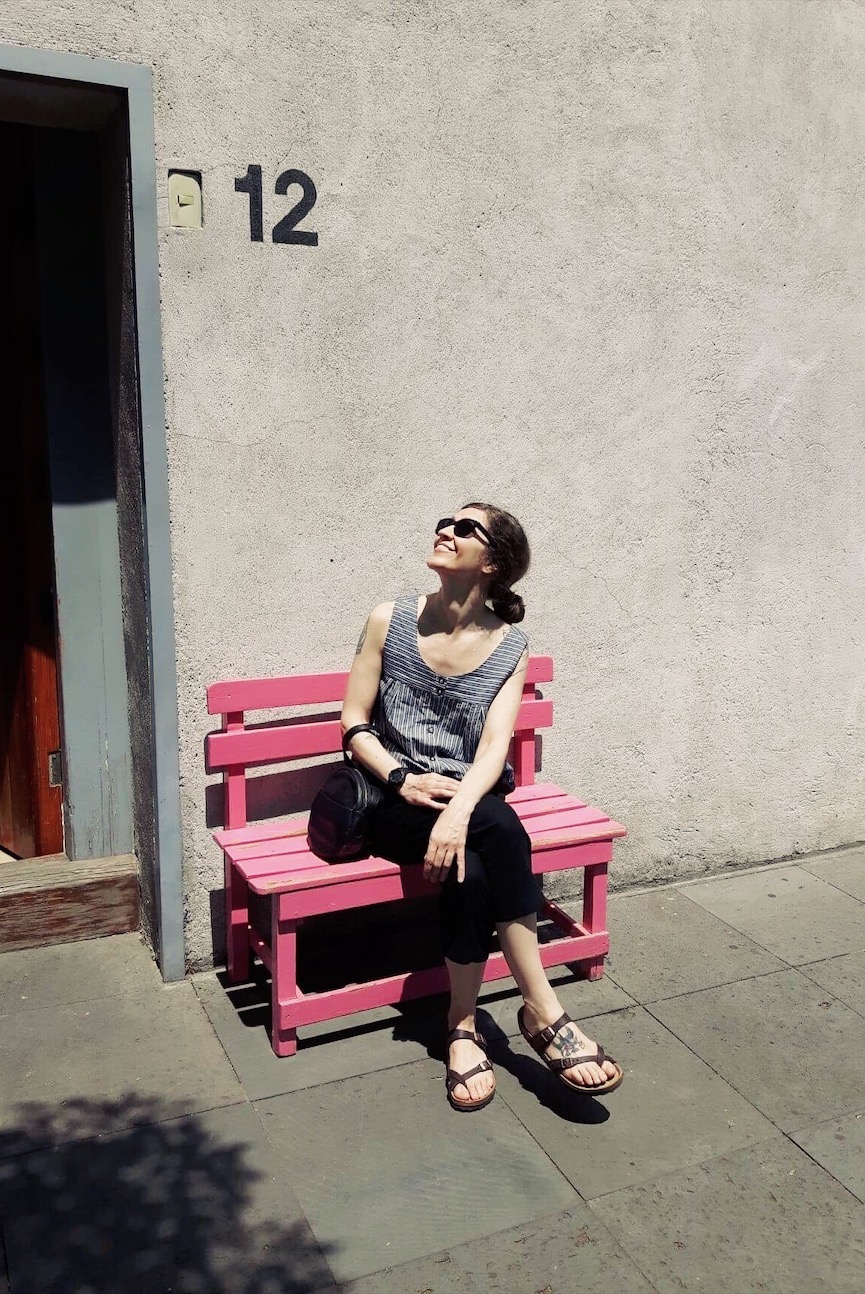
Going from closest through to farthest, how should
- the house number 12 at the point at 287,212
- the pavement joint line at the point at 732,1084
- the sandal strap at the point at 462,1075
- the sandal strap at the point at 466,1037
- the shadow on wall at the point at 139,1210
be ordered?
the shadow on wall at the point at 139,1210 → the pavement joint line at the point at 732,1084 → the sandal strap at the point at 462,1075 → the sandal strap at the point at 466,1037 → the house number 12 at the point at 287,212

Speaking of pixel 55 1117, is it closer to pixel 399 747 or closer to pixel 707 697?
pixel 399 747

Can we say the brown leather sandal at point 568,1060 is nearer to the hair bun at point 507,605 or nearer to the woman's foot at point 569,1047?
the woman's foot at point 569,1047

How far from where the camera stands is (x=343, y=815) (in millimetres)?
3439

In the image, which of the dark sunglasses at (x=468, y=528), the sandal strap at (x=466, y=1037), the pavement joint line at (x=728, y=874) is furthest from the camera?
the pavement joint line at (x=728, y=874)

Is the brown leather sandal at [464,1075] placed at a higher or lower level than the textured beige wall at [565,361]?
lower

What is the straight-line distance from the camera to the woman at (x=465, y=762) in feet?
10.8

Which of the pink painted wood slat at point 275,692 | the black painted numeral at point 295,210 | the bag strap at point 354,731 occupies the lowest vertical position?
the bag strap at point 354,731

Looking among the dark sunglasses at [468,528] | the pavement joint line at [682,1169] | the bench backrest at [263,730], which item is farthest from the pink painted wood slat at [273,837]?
the pavement joint line at [682,1169]

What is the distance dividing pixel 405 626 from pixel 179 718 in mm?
793

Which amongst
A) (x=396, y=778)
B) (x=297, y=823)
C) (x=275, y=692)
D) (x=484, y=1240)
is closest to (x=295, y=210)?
(x=275, y=692)

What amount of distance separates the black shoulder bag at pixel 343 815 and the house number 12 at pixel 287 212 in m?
1.65

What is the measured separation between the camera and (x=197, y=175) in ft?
11.6

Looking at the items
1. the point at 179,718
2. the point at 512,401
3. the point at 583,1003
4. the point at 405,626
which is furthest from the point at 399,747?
the point at 512,401

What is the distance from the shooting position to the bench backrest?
3762 mm
